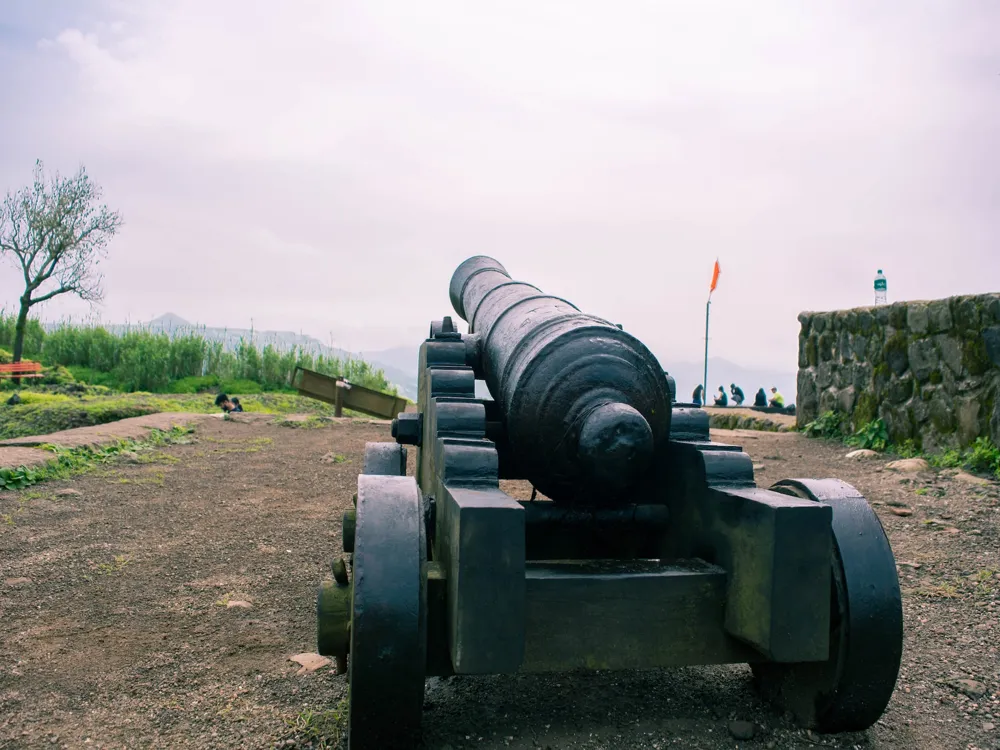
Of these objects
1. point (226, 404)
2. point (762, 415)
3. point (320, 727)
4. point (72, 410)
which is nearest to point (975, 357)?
point (762, 415)

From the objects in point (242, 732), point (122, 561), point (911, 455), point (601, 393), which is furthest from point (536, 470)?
point (911, 455)

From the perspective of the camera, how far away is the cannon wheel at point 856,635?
91.7 inches

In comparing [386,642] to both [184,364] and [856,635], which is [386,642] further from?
[184,364]

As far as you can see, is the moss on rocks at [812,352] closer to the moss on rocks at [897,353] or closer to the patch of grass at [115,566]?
the moss on rocks at [897,353]

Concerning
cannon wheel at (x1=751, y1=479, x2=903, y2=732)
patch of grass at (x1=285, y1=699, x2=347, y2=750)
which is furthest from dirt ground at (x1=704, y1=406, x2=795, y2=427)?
patch of grass at (x1=285, y1=699, x2=347, y2=750)

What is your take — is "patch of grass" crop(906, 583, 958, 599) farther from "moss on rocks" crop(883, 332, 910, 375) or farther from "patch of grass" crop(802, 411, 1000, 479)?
"moss on rocks" crop(883, 332, 910, 375)

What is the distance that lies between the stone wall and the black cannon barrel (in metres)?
5.24

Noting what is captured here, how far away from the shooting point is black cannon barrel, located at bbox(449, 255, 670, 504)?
2582 mm

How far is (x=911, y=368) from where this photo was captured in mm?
8117

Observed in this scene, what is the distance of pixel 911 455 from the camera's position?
7859 millimetres

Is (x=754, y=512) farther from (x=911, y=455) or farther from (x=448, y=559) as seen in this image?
(x=911, y=455)

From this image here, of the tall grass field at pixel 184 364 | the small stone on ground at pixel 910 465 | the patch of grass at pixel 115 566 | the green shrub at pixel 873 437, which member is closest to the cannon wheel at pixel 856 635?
the patch of grass at pixel 115 566

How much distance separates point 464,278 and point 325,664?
2592 mm

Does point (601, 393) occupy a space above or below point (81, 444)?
above
